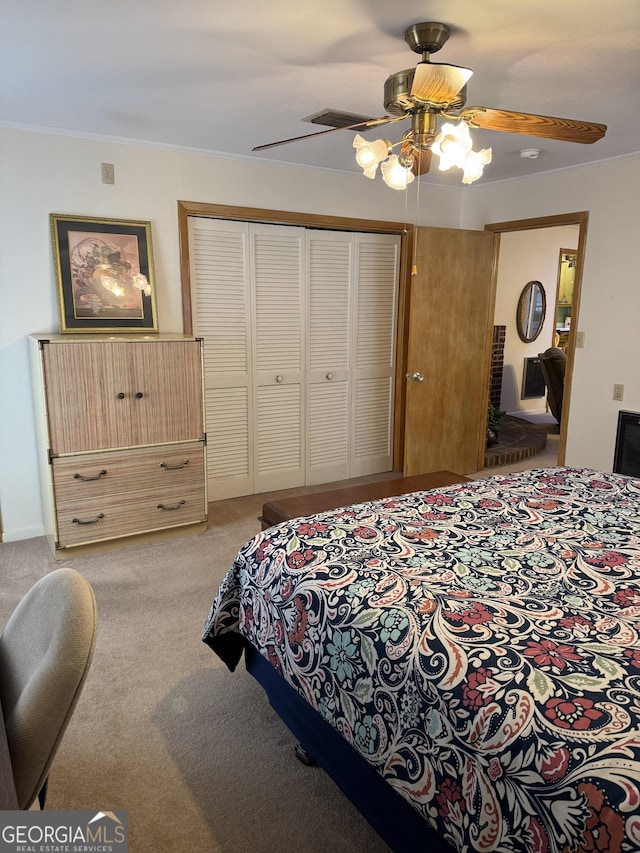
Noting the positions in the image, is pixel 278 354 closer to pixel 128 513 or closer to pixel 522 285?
pixel 128 513

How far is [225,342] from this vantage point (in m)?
4.13

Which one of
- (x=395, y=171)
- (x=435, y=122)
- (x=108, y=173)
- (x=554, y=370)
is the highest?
(x=108, y=173)

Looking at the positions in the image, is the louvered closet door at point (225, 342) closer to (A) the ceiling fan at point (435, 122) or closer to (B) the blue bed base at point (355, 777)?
(A) the ceiling fan at point (435, 122)

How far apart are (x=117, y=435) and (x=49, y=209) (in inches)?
52.7

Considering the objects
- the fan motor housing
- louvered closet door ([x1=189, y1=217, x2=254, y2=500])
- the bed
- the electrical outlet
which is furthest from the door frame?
the electrical outlet

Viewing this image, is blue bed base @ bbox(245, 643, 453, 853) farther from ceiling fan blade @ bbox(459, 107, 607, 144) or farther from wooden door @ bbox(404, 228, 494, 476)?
wooden door @ bbox(404, 228, 494, 476)

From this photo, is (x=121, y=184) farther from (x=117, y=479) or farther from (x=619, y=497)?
(x=619, y=497)

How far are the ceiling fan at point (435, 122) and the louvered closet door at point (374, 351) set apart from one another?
240 cm

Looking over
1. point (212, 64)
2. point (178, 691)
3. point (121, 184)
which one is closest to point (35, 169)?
point (121, 184)

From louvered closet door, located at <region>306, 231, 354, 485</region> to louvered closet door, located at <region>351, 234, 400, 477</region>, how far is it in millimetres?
85

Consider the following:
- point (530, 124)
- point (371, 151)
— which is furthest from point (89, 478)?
point (530, 124)

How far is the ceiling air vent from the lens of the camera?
293 cm

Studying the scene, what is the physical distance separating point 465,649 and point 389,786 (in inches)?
17.0

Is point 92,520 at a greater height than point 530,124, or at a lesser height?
lesser
